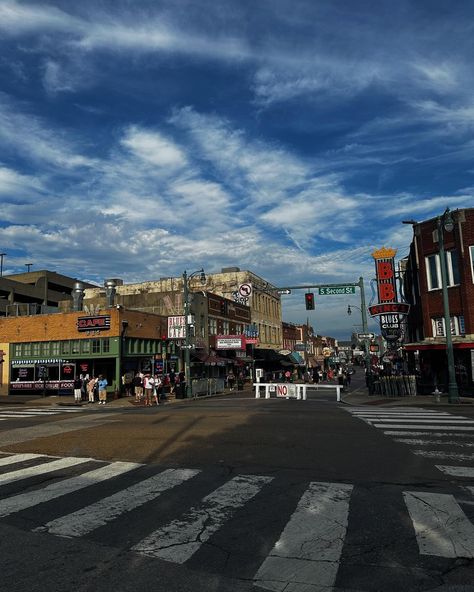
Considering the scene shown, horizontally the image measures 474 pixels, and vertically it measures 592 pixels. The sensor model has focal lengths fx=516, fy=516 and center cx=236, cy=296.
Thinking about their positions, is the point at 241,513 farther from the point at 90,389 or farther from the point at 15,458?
the point at 90,389

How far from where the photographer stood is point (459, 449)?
10281mm

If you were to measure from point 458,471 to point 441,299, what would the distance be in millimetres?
20123

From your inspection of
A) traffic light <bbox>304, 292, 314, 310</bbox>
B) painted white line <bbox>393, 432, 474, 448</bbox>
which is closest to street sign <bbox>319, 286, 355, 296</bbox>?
traffic light <bbox>304, 292, 314, 310</bbox>

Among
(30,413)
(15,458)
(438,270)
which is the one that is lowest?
(15,458)

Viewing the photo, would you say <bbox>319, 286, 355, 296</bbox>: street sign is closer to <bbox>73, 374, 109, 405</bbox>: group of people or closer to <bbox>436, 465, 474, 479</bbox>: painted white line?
<bbox>73, 374, 109, 405</bbox>: group of people

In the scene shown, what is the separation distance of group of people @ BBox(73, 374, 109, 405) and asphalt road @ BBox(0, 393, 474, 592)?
17705mm

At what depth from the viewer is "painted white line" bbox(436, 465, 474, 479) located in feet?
26.7

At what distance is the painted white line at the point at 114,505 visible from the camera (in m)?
5.88

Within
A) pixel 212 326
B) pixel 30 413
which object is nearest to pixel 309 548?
pixel 30 413

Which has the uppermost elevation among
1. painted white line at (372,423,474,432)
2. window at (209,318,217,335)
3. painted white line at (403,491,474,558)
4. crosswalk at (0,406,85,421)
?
window at (209,318,217,335)

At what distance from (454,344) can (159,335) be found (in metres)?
22.2

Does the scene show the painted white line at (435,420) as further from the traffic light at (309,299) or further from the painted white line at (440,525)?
the traffic light at (309,299)

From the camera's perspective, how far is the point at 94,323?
114 ft

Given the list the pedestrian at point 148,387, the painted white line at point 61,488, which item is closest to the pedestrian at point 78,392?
the pedestrian at point 148,387
